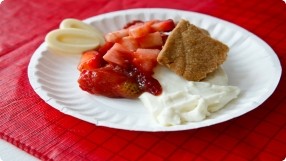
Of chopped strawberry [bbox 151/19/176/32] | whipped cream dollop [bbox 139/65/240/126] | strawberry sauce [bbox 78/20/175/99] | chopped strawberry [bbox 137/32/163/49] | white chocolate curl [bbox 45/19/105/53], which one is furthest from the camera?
white chocolate curl [bbox 45/19/105/53]

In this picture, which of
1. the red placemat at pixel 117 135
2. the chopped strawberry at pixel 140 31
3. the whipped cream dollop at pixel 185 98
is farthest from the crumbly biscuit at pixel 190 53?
the red placemat at pixel 117 135

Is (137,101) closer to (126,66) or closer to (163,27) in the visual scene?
(126,66)

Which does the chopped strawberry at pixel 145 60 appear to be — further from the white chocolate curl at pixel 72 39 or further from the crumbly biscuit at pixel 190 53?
the white chocolate curl at pixel 72 39

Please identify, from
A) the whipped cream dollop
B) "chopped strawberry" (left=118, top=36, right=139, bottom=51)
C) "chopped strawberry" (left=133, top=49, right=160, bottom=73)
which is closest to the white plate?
the whipped cream dollop

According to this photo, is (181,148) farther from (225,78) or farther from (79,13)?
(79,13)

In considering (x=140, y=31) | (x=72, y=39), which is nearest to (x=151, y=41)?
(x=140, y=31)

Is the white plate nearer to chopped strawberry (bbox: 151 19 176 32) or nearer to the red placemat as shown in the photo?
the red placemat
